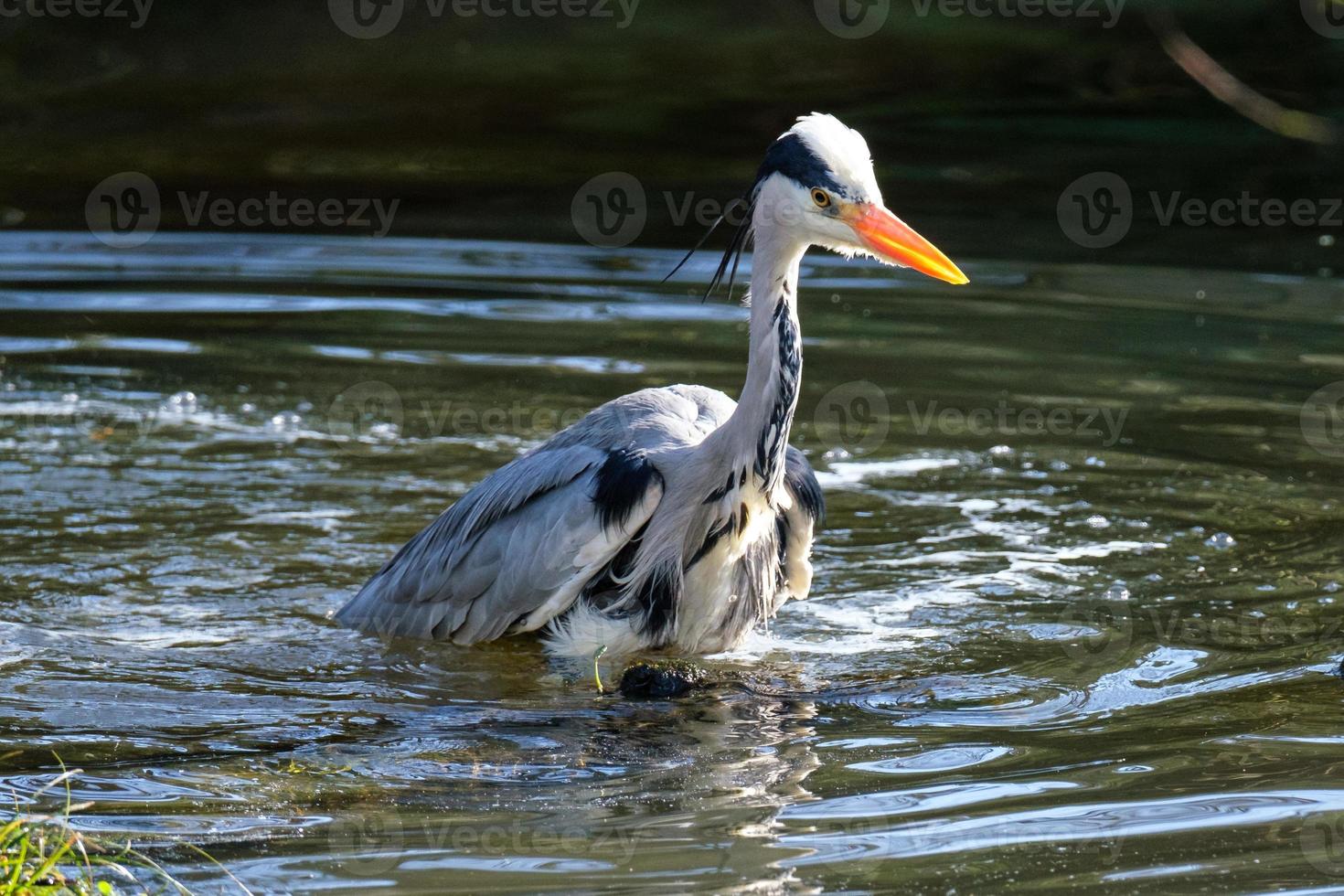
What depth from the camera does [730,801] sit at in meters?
5.21

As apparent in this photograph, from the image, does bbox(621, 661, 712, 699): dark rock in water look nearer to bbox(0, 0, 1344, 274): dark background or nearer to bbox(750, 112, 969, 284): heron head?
bbox(750, 112, 969, 284): heron head

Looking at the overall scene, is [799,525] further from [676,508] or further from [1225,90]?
[1225,90]

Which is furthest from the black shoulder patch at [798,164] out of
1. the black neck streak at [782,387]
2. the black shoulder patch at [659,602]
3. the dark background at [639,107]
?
the dark background at [639,107]

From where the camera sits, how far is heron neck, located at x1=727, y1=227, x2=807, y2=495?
6406 mm

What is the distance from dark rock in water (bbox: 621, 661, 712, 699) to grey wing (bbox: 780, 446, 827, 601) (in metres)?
0.74

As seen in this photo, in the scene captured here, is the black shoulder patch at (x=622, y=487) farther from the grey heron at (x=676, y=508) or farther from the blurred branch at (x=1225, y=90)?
the blurred branch at (x=1225, y=90)

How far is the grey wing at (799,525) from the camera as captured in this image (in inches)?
275

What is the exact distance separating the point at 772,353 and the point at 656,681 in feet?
4.16

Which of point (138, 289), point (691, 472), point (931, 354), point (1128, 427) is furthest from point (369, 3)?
point (691, 472)

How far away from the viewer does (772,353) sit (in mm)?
6418

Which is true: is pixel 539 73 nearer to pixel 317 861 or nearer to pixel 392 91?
pixel 392 91

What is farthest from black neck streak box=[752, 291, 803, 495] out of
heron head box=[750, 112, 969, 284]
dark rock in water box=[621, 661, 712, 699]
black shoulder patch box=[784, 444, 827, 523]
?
dark rock in water box=[621, 661, 712, 699]

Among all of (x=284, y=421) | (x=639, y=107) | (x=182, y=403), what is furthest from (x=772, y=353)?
(x=639, y=107)

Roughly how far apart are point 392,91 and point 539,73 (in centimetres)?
142
